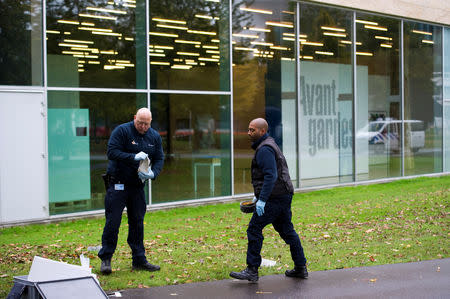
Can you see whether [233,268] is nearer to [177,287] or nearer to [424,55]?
[177,287]

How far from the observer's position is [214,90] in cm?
1441

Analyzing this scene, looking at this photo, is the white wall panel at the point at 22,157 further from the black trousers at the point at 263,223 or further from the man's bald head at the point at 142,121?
the black trousers at the point at 263,223

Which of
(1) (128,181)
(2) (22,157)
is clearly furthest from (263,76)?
(1) (128,181)

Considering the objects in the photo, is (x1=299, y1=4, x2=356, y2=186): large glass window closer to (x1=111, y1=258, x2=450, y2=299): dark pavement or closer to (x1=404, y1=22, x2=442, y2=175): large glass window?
(x1=404, y1=22, x2=442, y2=175): large glass window

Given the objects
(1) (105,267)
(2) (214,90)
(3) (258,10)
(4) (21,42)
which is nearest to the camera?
(1) (105,267)

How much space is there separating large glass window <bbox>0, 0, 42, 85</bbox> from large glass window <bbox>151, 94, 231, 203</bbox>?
2749 millimetres

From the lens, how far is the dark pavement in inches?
262

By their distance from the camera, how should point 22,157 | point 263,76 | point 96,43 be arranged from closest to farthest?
point 22,157
point 96,43
point 263,76

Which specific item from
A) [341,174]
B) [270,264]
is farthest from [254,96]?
[270,264]

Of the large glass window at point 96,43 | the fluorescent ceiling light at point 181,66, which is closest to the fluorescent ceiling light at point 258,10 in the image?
the fluorescent ceiling light at point 181,66

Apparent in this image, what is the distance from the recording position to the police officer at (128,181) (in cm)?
752

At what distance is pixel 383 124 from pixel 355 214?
→ 700 cm

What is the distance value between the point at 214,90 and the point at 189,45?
1229 mm

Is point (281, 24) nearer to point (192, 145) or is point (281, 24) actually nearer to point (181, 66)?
point (181, 66)
